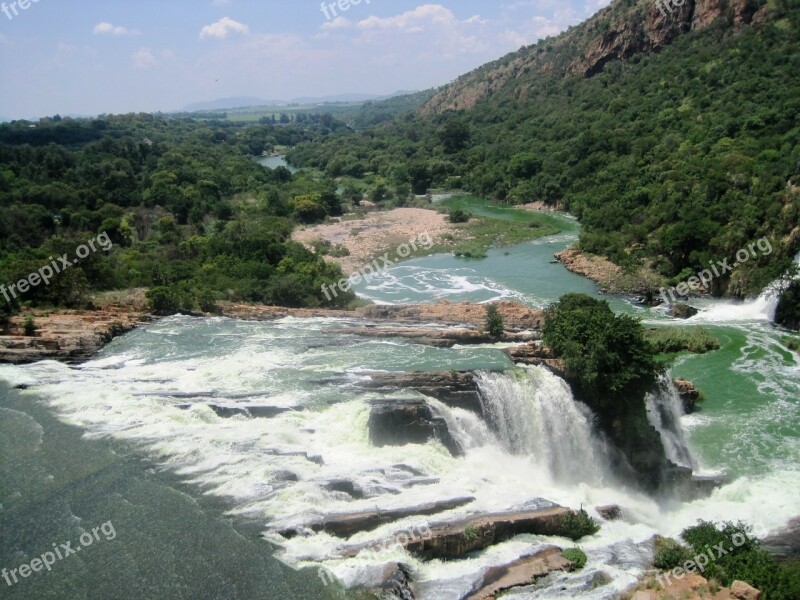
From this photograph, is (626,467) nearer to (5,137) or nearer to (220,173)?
(220,173)

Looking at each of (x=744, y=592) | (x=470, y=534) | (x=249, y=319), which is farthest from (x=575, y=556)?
(x=249, y=319)

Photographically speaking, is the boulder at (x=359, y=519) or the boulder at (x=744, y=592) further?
the boulder at (x=359, y=519)

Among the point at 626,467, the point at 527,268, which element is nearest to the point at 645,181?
the point at 527,268

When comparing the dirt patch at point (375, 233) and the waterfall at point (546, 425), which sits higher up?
the dirt patch at point (375, 233)

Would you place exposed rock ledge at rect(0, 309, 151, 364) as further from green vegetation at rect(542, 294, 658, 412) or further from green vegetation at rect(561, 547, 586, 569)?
green vegetation at rect(561, 547, 586, 569)

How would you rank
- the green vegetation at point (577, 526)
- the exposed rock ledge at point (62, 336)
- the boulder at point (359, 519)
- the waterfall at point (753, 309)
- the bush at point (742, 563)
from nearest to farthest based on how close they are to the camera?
the bush at point (742, 563)
the boulder at point (359, 519)
the green vegetation at point (577, 526)
the exposed rock ledge at point (62, 336)
the waterfall at point (753, 309)

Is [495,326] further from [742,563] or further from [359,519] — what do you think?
[742,563]

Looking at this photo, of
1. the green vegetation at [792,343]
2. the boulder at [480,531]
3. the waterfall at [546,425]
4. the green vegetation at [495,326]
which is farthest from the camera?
the green vegetation at [792,343]

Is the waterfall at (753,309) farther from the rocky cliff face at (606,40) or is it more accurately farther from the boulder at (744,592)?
the rocky cliff face at (606,40)

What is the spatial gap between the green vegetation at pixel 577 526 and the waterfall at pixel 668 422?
4.66 m

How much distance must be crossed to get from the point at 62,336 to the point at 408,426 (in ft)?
42.7

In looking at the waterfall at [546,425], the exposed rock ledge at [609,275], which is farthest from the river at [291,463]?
the exposed rock ledge at [609,275]

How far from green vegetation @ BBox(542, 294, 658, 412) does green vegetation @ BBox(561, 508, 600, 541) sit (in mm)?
4254

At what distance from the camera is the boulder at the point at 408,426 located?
16.8 meters
